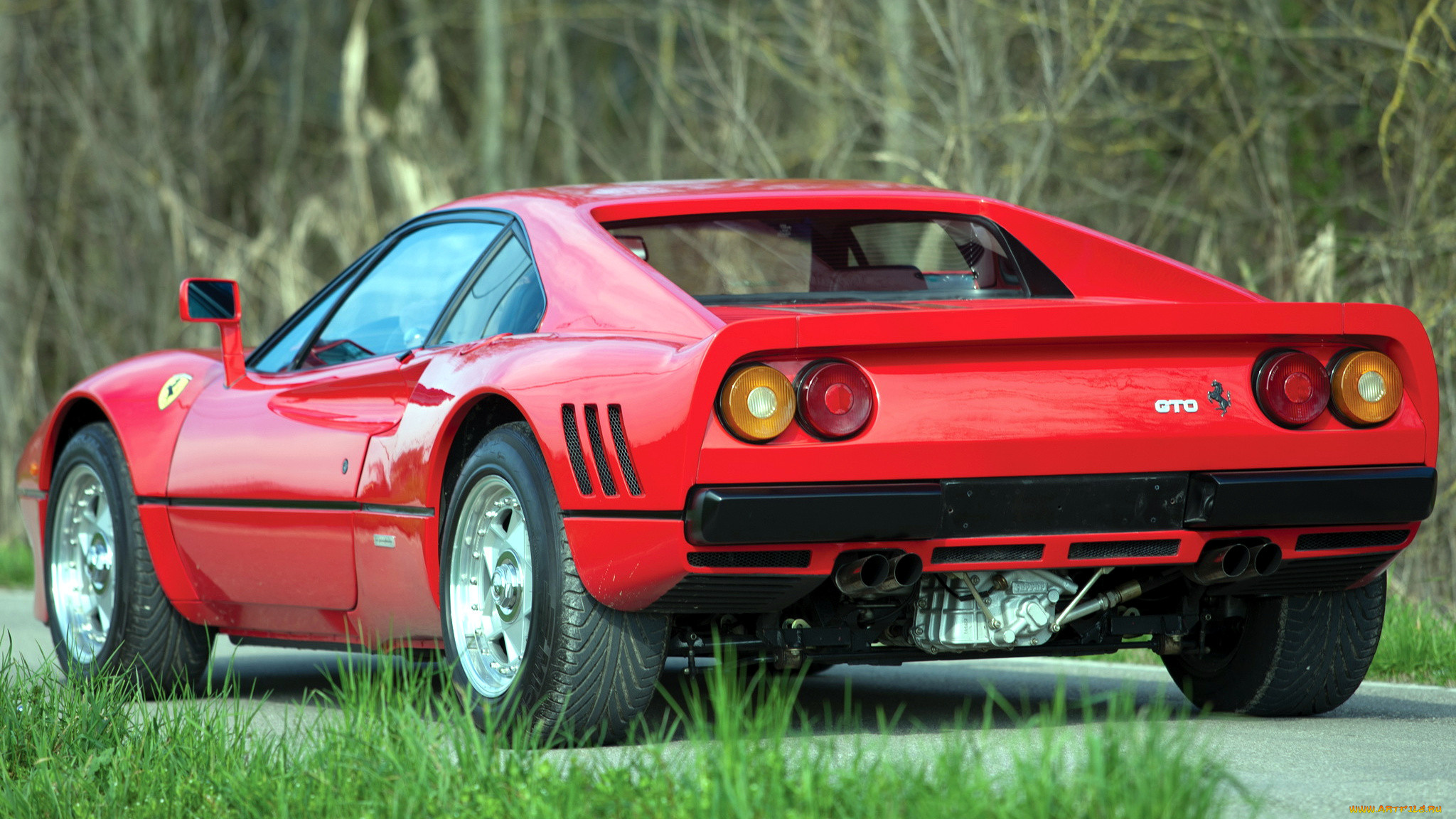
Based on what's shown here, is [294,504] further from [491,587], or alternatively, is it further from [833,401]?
[833,401]

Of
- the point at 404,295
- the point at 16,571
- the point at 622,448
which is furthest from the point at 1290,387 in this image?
the point at 16,571

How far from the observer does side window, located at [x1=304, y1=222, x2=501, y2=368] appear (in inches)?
205

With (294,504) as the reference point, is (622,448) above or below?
above

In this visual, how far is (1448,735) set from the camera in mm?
4582

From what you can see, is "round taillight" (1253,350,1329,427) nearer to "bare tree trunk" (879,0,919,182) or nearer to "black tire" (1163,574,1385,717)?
"black tire" (1163,574,1385,717)

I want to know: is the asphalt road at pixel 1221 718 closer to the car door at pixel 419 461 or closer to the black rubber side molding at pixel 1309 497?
the car door at pixel 419 461

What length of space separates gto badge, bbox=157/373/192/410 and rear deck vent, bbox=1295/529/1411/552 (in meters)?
3.50

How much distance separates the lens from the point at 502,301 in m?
4.85

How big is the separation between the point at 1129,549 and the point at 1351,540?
603 millimetres

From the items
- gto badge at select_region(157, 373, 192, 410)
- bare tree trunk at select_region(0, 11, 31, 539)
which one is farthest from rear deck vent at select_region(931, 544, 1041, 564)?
bare tree trunk at select_region(0, 11, 31, 539)

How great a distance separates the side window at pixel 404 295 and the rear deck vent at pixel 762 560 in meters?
1.53

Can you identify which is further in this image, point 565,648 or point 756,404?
point 565,648

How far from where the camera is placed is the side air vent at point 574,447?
404 centimetres

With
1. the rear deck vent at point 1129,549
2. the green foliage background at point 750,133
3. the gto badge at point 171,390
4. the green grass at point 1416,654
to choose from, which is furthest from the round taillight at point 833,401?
the green foliage background at point 750,133
